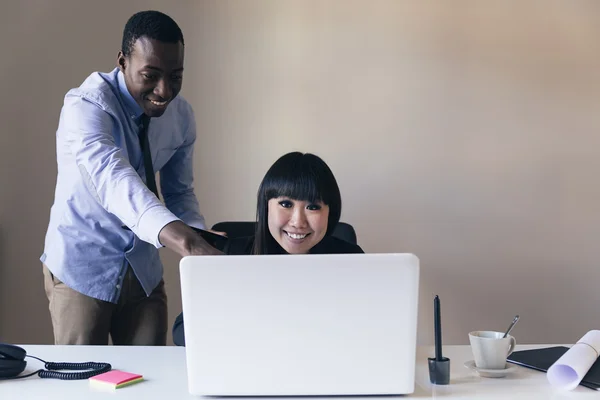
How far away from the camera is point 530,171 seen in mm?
2855

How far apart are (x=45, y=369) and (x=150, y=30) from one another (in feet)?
3.12

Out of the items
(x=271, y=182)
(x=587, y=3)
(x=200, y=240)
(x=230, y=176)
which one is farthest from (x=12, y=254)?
(x=587, y=3)

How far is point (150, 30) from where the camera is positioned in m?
1.84

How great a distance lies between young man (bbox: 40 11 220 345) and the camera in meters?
1.83

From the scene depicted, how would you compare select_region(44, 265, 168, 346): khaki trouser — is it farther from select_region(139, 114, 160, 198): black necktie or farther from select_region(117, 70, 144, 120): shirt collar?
select_region(117, 70, 144, 120): shirt collar

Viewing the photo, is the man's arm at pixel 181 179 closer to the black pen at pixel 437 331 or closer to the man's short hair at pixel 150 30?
the man's short hair at pixel 150 30

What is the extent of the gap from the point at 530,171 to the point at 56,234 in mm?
1936

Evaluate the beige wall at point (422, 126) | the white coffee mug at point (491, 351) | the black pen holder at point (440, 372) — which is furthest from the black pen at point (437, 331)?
the beige wall at point (422, 126)

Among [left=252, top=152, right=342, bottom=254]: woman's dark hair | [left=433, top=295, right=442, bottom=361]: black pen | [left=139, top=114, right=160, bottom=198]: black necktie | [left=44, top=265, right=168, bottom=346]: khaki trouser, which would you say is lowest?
[left=44, top=265, right=168, bottom=346]: khaki trouser

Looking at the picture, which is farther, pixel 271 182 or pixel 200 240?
pixel 271 182

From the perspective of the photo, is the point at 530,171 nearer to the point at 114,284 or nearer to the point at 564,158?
the point at 564,158

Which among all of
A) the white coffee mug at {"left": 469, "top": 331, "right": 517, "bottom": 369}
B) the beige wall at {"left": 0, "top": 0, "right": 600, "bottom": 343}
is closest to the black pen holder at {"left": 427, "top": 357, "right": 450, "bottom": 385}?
the white coffee mug at {"left": 469, "top": 331, "right": 517, "bottom": 369}

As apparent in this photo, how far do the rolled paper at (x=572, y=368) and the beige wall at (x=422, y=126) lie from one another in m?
1.53

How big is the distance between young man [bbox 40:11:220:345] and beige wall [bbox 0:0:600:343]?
35.1 inches
